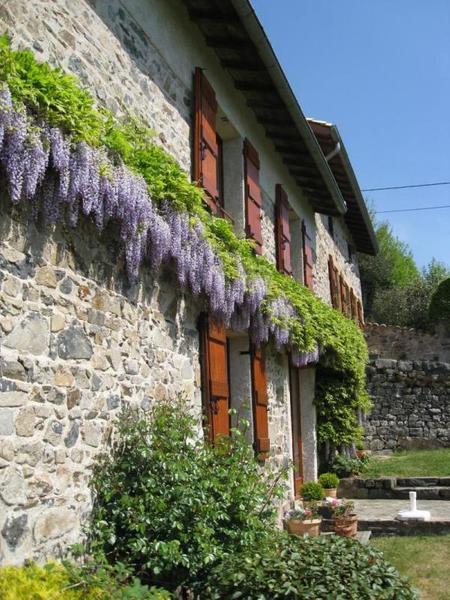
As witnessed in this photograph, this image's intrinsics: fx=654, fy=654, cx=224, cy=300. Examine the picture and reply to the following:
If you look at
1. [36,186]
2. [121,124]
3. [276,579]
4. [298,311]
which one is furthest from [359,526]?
[36,186]

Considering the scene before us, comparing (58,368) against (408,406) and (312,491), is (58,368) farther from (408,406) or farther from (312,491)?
(408,406)

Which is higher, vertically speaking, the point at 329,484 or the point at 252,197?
the point at 252,197

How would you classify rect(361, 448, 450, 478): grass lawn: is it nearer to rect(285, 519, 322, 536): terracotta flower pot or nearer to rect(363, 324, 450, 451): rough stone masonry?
rect(363, 324, 450, 451): rough stone masonry

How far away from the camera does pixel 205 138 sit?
5.73 metres

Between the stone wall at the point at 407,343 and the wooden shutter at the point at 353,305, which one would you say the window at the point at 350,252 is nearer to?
the wooden shutter at the point at 353,305

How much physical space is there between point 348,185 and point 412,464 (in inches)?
197

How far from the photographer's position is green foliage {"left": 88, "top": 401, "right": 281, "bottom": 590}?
3551mm

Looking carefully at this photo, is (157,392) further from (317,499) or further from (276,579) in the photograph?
(317,499)

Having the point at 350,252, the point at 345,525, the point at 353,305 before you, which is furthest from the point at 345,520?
the point at 350,252

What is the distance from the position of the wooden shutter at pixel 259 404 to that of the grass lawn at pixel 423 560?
1.47 meters

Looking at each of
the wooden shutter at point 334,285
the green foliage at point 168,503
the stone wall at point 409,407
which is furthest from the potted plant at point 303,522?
the stone wall at point 409,407

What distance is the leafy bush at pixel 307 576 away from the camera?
10.3 ft

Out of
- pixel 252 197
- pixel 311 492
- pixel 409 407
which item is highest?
pixel 252 197

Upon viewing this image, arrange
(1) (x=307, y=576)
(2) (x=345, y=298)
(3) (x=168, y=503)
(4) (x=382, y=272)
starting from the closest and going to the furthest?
(1) (x=307, y=576) → (3) (x=168, y=503) → (2) (x=345, y=298) → (4) (x=382, y=272)
